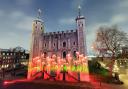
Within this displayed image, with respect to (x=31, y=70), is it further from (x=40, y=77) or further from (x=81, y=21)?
(x=81, y=21)

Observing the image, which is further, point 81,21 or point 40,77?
point 81,21

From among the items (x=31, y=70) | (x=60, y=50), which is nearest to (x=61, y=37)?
(x=60, y=50)

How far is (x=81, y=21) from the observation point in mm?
40594

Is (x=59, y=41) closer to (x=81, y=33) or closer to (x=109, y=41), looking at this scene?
(x=81, y=33)

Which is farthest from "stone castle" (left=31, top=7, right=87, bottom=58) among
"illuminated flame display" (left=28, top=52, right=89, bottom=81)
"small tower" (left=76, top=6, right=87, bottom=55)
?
"illuminated flame display" (left=28, top=52, right=89, bottom=81)

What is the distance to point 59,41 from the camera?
42.2 m

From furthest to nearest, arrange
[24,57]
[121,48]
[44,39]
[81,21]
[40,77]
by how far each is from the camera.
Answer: [24,57], [44,39], [81,21], [40,77], [121,48]

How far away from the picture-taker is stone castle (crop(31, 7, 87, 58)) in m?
39.4

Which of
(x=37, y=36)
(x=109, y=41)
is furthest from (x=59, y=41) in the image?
(x=109, y=41)

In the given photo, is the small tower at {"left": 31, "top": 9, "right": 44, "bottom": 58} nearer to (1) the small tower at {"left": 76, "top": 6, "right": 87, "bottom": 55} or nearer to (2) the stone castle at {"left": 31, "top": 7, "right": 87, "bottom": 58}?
(2) the stone castle at {"left": 31, "top": 7, "right": 87, "bottom": 58}

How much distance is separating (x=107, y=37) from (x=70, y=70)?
1311cm

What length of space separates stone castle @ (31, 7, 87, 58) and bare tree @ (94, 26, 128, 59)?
7208mm

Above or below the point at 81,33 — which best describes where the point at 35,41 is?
below

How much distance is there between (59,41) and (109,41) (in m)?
16.1
